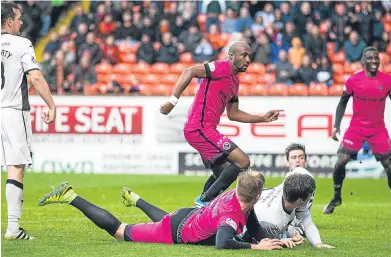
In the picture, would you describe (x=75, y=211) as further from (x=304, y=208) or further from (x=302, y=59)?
(x=302, y=59)

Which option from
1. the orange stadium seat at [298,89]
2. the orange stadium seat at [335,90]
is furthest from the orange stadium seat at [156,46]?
the orange stadium seat at [335,90]

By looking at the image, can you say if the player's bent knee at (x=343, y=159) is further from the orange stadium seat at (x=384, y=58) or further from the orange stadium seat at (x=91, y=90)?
the orange stadium seat at (x=384, y=58)

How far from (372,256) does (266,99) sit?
38.8 ft

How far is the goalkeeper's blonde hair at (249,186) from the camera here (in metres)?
8.77

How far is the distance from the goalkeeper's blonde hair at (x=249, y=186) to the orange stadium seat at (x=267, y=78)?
47.5ft

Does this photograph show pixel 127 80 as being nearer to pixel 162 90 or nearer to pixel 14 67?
pixel 162 90

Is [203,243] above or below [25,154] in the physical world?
below

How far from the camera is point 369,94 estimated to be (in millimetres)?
14297

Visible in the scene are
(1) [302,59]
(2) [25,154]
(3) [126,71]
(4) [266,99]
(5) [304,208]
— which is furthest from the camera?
(3) [126,71]

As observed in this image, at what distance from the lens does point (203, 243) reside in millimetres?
9375

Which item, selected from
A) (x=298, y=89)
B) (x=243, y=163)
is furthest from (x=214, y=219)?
(x=298, y=89)

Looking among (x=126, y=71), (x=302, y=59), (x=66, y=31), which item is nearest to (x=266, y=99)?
(x=302, y=59)

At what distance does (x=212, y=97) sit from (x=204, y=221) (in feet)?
8.36

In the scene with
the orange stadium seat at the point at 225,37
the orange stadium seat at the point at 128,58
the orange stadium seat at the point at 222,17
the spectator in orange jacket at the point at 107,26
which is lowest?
the orange stadium seat at the point at 128,58
